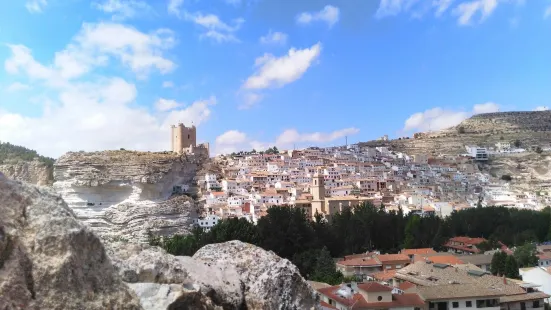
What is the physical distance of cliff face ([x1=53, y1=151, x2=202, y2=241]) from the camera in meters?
42.4

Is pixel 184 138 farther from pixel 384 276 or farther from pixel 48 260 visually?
pixel 48 260

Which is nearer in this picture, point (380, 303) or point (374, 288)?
point (380, 303)

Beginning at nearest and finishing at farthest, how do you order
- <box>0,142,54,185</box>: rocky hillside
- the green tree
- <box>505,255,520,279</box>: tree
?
the green tree
<box>505,255,520,279</box>: tree
<box>0,142,54,185</box>: rocky hillside

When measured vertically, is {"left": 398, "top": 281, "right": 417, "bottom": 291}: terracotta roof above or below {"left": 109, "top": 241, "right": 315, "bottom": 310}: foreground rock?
below

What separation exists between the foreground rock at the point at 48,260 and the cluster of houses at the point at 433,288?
1322cm

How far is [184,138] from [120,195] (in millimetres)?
34903

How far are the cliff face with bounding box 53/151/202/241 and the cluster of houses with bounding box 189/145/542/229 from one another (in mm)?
4463

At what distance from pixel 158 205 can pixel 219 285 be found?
41571mm

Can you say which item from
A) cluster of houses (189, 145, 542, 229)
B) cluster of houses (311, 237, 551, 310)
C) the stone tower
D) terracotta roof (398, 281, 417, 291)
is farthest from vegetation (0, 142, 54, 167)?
terracotta roof (398, 281, 417, 291)

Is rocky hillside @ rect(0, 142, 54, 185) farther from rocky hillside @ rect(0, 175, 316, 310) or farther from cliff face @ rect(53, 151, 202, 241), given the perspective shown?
rocky hillside @ rect(0, 175, 316, 310)

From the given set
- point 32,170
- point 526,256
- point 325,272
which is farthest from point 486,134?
point 325,272

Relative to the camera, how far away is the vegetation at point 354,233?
97.5 ft

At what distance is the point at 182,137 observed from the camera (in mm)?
79625

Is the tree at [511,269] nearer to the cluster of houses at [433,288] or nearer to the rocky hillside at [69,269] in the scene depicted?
the cluster of houses at [433,288]
